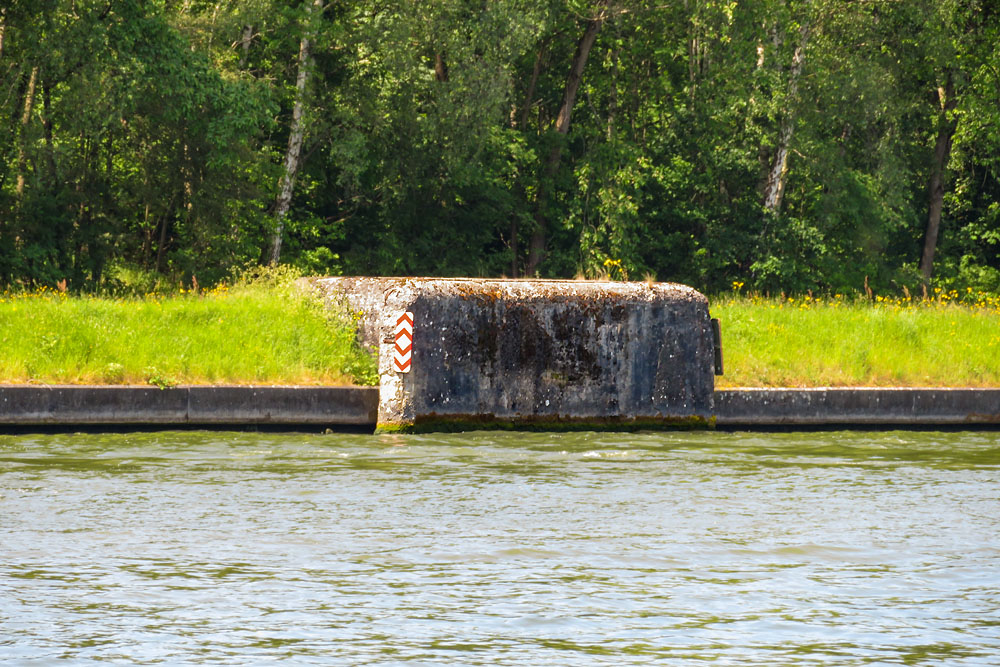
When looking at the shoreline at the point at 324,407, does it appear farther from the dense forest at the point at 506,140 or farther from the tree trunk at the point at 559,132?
the tree trunk at the point at 559,132

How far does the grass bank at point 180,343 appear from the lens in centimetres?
1661

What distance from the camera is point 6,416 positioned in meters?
15.5

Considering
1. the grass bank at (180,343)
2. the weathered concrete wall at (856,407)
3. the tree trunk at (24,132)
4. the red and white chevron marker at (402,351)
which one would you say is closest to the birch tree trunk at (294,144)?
the tree trunk at (24,132)

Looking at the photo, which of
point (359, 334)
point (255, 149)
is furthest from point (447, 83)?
point (359, 334)

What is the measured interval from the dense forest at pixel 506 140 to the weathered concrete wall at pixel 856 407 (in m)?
9.65

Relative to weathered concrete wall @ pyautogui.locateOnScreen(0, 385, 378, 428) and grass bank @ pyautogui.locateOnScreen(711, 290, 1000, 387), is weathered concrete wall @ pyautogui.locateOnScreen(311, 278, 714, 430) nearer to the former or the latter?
weathered concrete wall @ pyautogui.locateOnScreen(0, 385, 378, 428)

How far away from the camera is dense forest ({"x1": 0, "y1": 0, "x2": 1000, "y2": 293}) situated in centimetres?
2845

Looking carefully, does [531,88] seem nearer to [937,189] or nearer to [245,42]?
[245,42]

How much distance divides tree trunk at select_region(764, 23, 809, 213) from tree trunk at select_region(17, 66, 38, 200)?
1868 centimetres

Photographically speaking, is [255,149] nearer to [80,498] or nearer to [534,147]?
[534,147]

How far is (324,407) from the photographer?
16391 mm

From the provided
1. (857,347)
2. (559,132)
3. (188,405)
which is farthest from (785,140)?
(188,405)

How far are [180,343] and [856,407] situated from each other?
308 inches

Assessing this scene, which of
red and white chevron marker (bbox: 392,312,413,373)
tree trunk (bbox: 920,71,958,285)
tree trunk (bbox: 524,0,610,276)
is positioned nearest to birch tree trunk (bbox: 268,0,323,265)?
tree trunk (bbox: 524,0,610,276)
